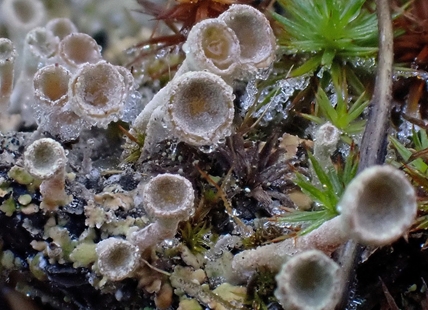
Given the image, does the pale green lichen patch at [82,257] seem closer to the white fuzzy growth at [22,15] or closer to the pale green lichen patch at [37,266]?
the pale green lichen patch at [37,266]

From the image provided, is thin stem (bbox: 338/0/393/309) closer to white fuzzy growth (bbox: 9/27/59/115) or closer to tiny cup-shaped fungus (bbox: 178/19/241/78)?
tiny cup-shaped fungus (bbox: 178/19/241/78)

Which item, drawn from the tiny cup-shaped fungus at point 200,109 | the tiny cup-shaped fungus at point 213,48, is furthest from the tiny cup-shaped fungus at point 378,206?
the tiny cup-shaped fungus at point 213,48

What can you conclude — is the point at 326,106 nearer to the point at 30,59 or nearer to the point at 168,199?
the point at 168,199

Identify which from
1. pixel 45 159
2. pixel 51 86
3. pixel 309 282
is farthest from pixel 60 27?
pixel 309 282

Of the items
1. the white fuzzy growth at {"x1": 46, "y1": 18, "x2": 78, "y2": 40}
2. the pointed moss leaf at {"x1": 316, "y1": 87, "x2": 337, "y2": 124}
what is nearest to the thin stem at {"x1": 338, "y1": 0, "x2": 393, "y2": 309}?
the pointed moss leaf at {"x1": 316, "y1": 87, "x2": 337, "y2": 124}

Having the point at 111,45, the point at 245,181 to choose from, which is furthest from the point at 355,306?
the point at 111,45
